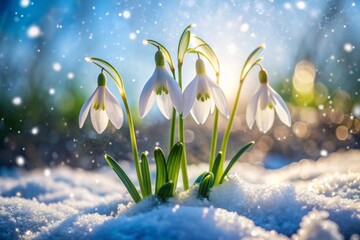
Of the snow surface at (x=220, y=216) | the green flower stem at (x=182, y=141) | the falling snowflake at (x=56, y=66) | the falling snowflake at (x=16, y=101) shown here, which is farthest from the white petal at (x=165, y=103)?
the falling snowflake at (x=16, y=101)

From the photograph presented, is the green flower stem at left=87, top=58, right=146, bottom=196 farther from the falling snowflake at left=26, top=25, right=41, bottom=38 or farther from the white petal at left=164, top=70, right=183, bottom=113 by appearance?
the falling snowflake at left=26, top=25, right=41, bottom=38

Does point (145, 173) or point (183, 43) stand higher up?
point (183, 43)

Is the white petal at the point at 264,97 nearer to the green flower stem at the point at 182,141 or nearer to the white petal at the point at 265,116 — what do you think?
Answer: the white petal at the point at 265,116

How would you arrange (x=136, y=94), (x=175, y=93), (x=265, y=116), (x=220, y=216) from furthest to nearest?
(x=136, y=94)
(x=265, y=116)
(x=175, y=93)
(x=220, y=216)

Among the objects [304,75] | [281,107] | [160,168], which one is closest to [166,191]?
[160,168]

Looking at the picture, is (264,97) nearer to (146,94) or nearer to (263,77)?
(263,77)

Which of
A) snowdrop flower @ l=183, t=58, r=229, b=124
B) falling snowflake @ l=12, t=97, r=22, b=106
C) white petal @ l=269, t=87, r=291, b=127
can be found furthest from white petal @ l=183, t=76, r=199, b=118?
falling snowflake @ l=12, t=97, r=22, b=106

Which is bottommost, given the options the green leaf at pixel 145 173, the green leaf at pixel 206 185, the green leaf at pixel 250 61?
the green leaf at pixel 206 185
